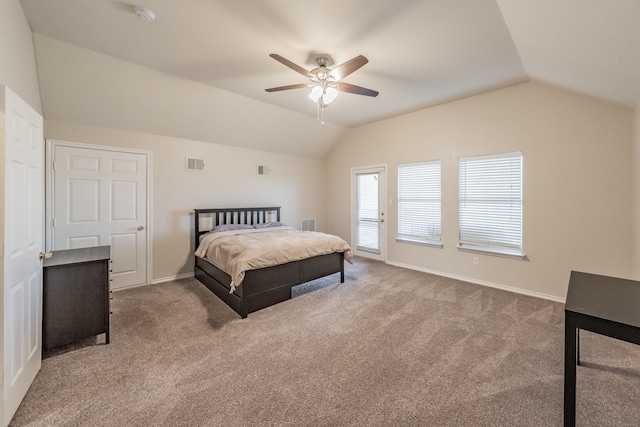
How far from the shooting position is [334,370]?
6.67 feet

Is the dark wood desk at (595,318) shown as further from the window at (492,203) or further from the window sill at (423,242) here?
the window sill at (423,242)

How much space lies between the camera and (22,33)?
2256 millimetres

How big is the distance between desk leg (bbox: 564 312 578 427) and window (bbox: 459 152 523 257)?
2.76 metres

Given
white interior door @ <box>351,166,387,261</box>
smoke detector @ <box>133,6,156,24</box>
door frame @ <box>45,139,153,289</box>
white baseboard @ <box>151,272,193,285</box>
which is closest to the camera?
smoke detector @ <box>133,6,156,24</box>

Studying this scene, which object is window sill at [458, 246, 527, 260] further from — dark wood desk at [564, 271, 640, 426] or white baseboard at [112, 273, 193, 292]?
white baseboard at [112, 273, 193, 292]

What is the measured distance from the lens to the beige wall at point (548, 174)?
2986 millimetres

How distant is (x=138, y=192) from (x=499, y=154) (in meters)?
5.54

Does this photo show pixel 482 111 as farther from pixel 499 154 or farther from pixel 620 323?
pixel 620 323

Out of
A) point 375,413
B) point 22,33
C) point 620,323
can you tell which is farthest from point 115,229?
point 620,323

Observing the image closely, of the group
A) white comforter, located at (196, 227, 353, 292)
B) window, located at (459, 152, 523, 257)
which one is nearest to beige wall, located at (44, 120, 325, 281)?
white comforter, located at (196, 227, 353, 292)

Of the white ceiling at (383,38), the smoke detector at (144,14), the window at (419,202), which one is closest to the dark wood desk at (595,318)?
the white ceiling at (383,38)

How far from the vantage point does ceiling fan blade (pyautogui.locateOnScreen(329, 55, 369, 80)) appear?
7.50ft

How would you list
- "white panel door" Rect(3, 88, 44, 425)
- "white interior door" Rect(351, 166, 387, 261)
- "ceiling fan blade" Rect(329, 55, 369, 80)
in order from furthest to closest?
1. "white interior door" Rect(351, 166, 387, 261)
2. "ceiling fan blade" Rect(329, 55, 369, 80)
3. "white panel door" Rect(3, 88, 44, 425)

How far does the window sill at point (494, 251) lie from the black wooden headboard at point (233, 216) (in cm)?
367
